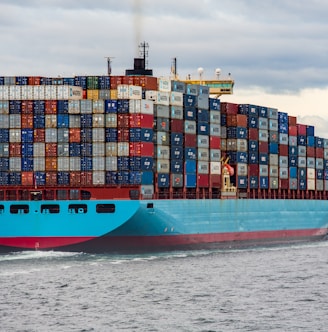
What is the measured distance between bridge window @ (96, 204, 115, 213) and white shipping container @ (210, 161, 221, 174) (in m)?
13.7

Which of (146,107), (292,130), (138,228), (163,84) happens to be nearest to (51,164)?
(138,228)

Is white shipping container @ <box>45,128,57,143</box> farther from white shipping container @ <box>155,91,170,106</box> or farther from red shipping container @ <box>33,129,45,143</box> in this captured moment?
white shipping container @ <box>155,91,170,106</box>

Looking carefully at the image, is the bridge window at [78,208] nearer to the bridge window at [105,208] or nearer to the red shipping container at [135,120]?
the bridge window at [105,208]

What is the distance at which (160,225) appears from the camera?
79.0 metres

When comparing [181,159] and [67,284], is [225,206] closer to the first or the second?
[181,159]

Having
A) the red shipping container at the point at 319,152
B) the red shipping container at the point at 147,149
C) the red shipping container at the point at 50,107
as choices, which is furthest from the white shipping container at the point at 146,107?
the red shipping container at the point at 319,152

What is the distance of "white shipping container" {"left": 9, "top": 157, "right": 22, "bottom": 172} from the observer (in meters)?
77.6

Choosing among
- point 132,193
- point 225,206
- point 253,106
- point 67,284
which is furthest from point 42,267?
point 253,106

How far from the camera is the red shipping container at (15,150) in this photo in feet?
255

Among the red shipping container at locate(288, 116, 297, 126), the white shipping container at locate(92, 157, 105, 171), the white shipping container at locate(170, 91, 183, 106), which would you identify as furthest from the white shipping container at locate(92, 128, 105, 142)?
the red shipping container at locate(288, 116, 297, 126)

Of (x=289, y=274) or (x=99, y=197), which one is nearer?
(x=289, y=274)

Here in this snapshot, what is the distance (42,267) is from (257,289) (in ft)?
54.9

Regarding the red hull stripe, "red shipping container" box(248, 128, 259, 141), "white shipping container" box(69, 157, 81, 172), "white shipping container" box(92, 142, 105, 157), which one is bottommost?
the red hull stripe

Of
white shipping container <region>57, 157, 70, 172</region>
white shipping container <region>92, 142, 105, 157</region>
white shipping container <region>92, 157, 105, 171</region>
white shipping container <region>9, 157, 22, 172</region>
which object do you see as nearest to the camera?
white shipping container <region>92, 157, 105, 171</region>
